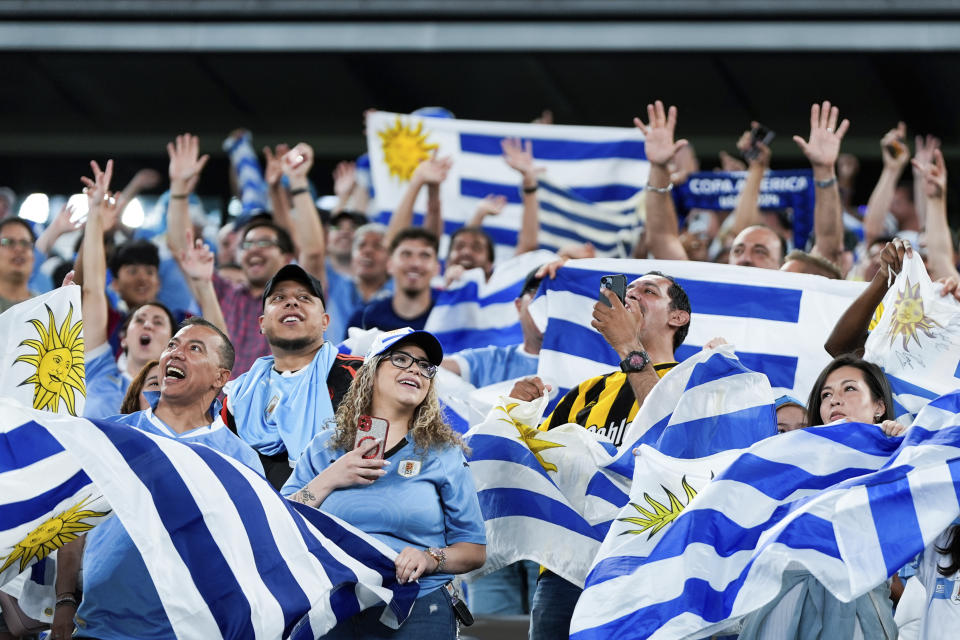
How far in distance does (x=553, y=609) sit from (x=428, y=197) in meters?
4.42

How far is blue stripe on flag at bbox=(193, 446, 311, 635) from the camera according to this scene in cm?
473

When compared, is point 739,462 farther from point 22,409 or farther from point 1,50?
point 1,50

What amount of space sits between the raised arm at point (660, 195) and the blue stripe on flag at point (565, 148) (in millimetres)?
1980

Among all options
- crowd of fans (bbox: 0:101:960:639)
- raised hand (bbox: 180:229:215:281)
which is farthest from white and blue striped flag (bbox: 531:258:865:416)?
raised hand (bbox: 180:229:215:281)

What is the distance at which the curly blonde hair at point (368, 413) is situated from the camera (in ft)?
16.9

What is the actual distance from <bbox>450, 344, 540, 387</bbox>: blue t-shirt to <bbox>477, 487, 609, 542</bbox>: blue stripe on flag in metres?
1.57

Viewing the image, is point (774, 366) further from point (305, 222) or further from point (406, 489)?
point (305, 222)

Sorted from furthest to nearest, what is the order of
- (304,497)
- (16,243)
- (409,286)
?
(409,286)
(16,243)
(304,497)

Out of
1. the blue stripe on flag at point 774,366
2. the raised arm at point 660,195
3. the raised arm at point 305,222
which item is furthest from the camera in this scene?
the raised arm at point 305,222

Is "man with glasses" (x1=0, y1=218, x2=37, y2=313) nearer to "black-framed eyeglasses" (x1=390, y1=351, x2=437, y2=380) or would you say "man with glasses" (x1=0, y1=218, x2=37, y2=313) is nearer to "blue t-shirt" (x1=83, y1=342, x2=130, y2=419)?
"blue t-shirt" (x1=83, y1=342, x2=130, y2=419)

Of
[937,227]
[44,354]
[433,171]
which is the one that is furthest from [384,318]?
[937,227]

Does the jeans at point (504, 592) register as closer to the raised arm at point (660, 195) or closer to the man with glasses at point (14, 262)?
the raised arm at point (660, 195)

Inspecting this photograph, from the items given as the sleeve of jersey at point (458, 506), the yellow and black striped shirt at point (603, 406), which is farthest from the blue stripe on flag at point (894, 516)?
the sleeve of jersey at point (458, 506)

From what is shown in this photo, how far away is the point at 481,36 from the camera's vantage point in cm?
→ 1258
